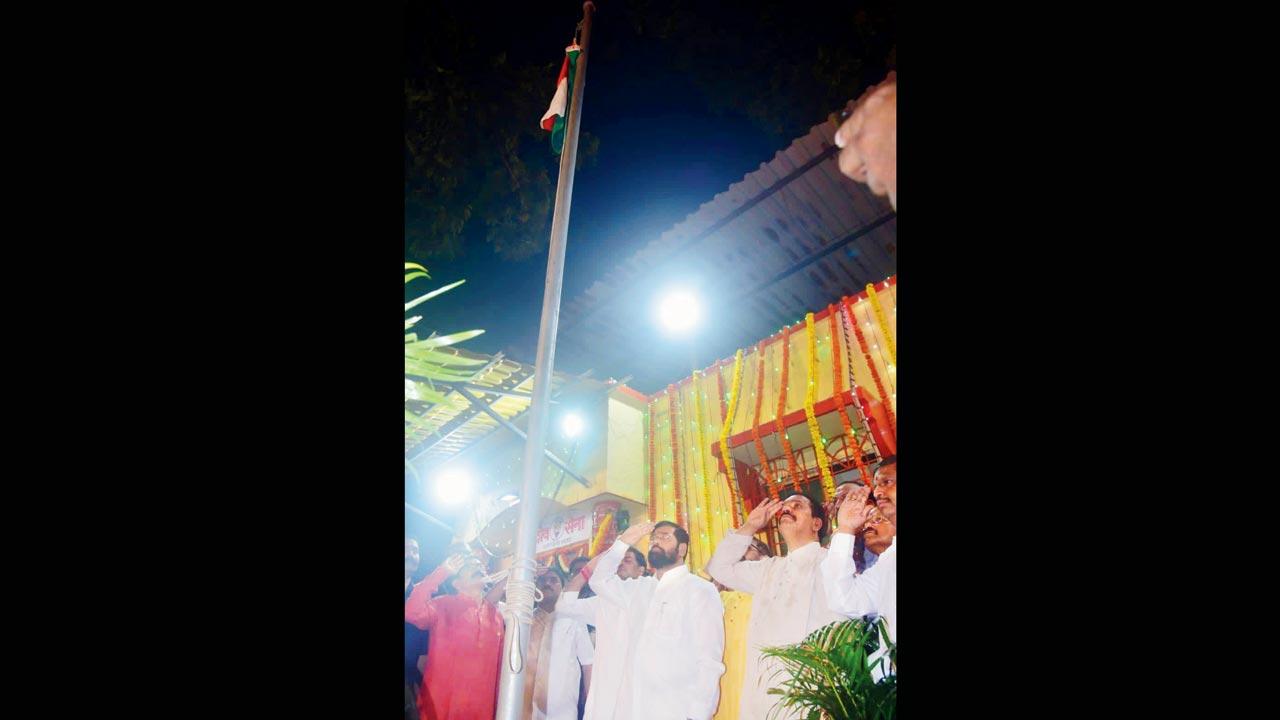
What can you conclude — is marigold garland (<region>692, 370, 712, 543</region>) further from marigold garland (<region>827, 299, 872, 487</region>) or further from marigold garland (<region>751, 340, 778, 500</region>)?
marigold garland (<region>827, 299, 872, 487</region>)

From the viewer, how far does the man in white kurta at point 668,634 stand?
4973 mm

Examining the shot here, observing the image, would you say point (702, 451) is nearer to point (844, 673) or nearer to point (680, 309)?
point (680, 309)

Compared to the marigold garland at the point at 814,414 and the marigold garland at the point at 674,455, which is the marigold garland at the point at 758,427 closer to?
the marigold garland at the point at 814,414

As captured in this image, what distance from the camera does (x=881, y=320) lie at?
4.95m

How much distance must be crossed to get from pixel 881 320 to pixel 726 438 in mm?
1459

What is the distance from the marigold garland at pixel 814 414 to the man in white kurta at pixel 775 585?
0.21 m

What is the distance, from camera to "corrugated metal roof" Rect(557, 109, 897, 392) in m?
5.14

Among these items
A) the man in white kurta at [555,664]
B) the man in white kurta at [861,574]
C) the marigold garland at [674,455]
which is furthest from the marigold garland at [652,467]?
the man in white kurta at [861,574]

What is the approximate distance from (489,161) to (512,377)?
197 cm

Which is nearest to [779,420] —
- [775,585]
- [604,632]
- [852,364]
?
[852,364]

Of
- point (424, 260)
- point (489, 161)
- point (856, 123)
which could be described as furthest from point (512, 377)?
point (856, 123)

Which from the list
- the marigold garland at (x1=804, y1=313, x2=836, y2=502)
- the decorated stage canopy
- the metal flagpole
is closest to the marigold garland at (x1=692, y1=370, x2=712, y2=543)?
the decorated stage canopy

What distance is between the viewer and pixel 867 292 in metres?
5.12

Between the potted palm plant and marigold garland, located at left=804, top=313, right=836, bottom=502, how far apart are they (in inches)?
38.7
